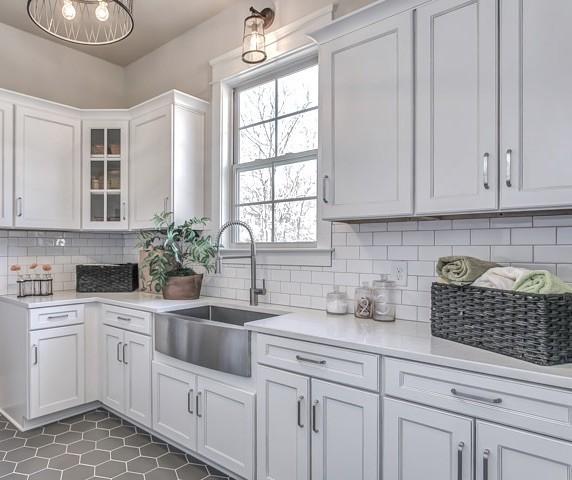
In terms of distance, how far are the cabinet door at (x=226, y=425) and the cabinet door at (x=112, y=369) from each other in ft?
2.82

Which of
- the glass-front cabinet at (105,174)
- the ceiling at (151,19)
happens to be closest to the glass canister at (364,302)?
the glass-front cabinet at (105,174)

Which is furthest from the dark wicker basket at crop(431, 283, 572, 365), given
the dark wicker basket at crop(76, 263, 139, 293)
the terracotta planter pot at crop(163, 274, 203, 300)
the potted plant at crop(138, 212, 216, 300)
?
the dark wicker basket at crop(76, 263, 139, 293)

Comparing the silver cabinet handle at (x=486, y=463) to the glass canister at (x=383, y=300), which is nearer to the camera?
the silver cabinet handle at (x=486, y=463)

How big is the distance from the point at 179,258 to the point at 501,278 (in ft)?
6.75

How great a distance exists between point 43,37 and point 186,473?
3631mm

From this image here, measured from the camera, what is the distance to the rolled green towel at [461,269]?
1525 millimetres

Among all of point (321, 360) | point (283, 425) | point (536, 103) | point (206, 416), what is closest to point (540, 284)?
point (536, 103)

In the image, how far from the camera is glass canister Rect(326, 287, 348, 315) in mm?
2193

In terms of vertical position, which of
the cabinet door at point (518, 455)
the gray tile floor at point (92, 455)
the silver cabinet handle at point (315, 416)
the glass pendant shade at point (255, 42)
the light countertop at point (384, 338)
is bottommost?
the gray tile floor at point (92, 455)

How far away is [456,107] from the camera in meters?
1.58

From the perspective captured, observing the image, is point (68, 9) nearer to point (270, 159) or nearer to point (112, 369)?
point (270, 159)

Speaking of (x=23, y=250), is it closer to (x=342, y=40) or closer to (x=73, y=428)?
(x=73, y=428)

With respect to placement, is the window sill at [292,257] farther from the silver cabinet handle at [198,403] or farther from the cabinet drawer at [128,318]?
the silver cabinet handle at [198,403]

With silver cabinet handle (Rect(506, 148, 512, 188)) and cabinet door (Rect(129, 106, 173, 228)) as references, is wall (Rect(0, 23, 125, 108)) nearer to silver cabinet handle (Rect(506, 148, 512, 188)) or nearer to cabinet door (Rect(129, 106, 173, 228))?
cabinet door (Rect(129, 106, 173, 228))
